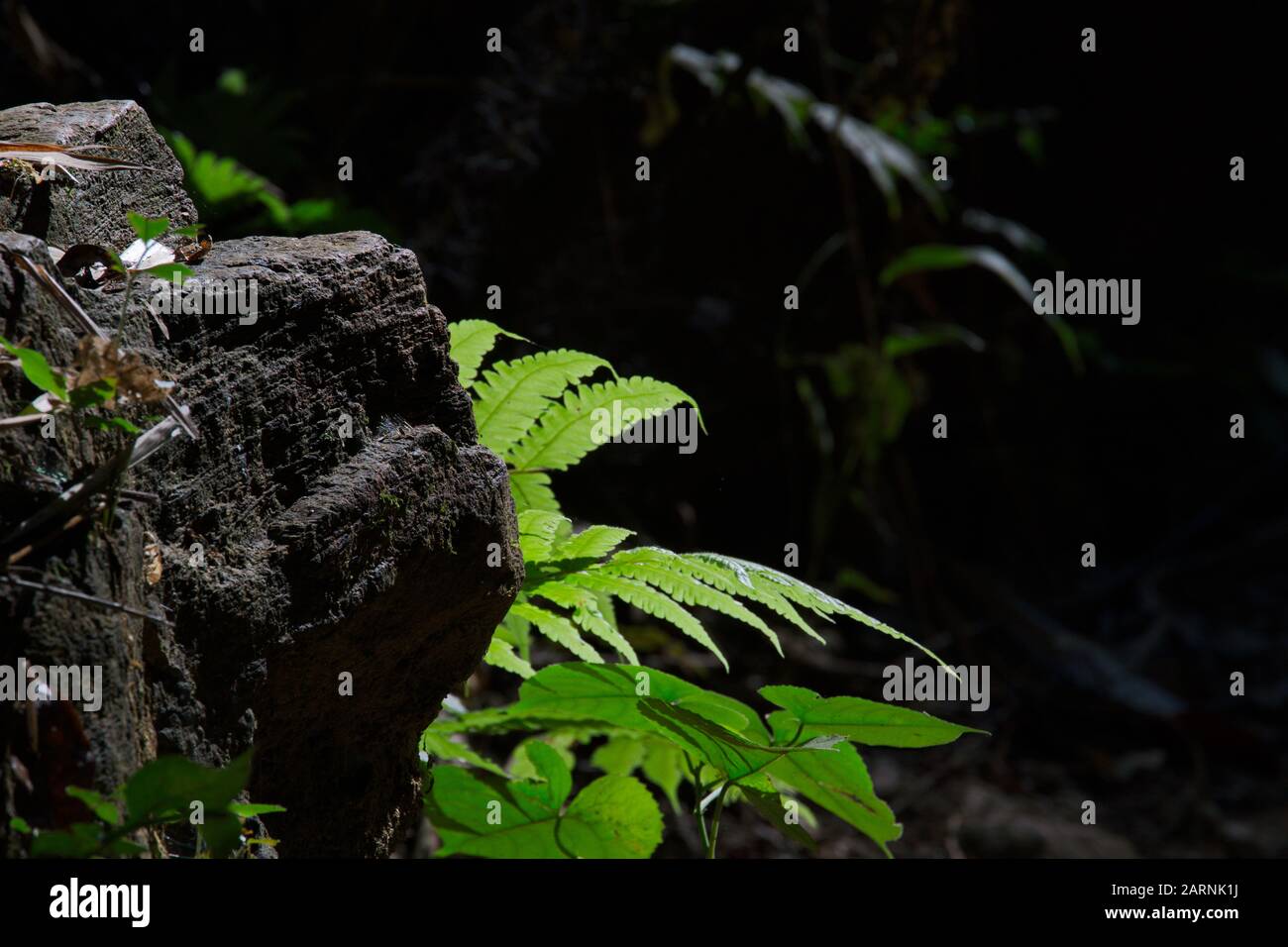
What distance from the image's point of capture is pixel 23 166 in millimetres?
1111

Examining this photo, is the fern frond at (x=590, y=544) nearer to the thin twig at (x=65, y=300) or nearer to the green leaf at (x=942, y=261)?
the thin twig at (x=65, y=300)

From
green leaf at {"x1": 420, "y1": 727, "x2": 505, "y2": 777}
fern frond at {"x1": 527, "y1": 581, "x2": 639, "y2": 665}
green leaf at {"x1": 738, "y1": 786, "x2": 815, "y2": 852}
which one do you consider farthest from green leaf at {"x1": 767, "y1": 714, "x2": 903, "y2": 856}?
green leaf at {"x1": 420, "y1": 727, "x2": 505, "y2": 777}

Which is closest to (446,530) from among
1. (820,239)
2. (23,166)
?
(23,166)

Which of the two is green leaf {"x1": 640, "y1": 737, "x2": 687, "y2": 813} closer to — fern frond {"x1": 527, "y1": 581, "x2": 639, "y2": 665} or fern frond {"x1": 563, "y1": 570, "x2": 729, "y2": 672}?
fern frond {"x1": 527, "y1": 581, "x2": 639, "y2": 665}

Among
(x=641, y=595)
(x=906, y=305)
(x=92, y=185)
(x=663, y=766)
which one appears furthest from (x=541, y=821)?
(x=906, y=305)

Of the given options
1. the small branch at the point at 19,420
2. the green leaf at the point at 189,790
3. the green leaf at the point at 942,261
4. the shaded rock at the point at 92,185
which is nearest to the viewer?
the green leaf at the point at 189,790

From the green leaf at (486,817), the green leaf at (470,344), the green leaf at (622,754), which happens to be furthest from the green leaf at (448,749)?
the green leaf at (470,344)

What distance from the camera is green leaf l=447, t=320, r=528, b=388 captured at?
1420 millimetres

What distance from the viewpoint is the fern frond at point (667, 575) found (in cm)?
125

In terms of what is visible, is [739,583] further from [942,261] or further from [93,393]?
[942,261]

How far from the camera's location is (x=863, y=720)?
1.14 meters

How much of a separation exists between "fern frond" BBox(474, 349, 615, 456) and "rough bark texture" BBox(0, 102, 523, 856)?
0.16m

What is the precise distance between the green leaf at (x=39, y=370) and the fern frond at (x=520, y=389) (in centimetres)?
60
